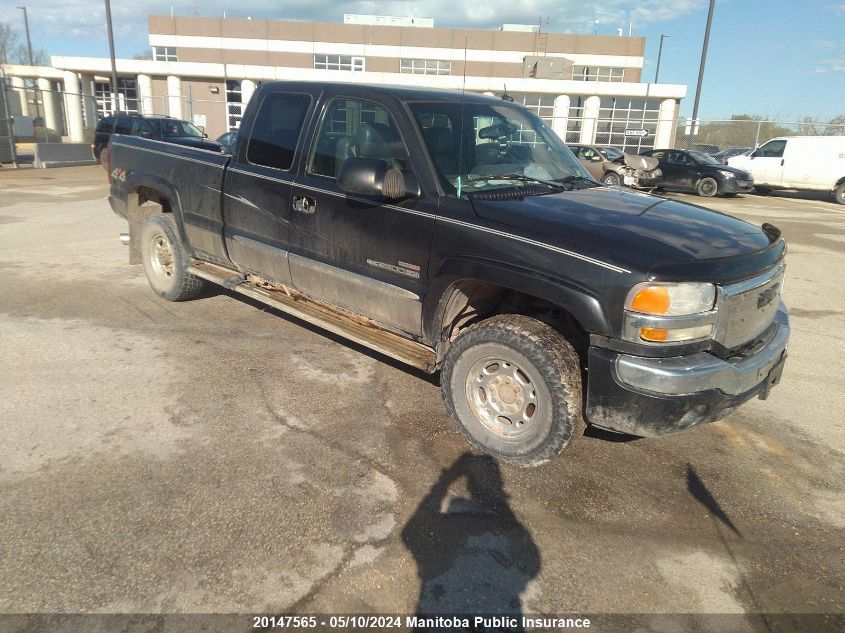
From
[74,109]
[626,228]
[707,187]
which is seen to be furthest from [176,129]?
[74,109]

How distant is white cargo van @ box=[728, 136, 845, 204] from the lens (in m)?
19.2

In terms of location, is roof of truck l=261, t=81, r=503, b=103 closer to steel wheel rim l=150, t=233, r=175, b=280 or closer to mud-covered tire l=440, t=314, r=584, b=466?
mud-covered tire l=440, t=314, r=584, b=466

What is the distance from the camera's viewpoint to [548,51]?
174ft

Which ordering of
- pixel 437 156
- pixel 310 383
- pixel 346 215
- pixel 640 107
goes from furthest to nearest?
pixel 640 107 → pixel 310 383 → pixel 346 215 → pixel 437 156

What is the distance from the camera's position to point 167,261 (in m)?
6.00

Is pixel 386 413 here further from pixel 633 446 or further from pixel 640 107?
pixel 640 107

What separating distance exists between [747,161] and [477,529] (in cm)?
2218

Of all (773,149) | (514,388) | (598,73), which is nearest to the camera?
(514,388)

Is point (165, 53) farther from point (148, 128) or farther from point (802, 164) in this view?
point (802, 164)

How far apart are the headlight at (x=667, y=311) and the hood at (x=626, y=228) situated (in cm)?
12

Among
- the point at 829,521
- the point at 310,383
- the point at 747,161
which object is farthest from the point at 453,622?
the point at 747,161

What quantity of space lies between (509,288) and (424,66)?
5355 centimetres

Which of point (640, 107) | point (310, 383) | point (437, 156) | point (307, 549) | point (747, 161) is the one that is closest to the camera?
point (307, 549)

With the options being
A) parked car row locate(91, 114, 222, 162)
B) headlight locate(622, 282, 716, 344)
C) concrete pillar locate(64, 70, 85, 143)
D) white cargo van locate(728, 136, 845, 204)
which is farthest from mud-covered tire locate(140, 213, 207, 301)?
concrete pillar locate(64, 70, 85, 143)
